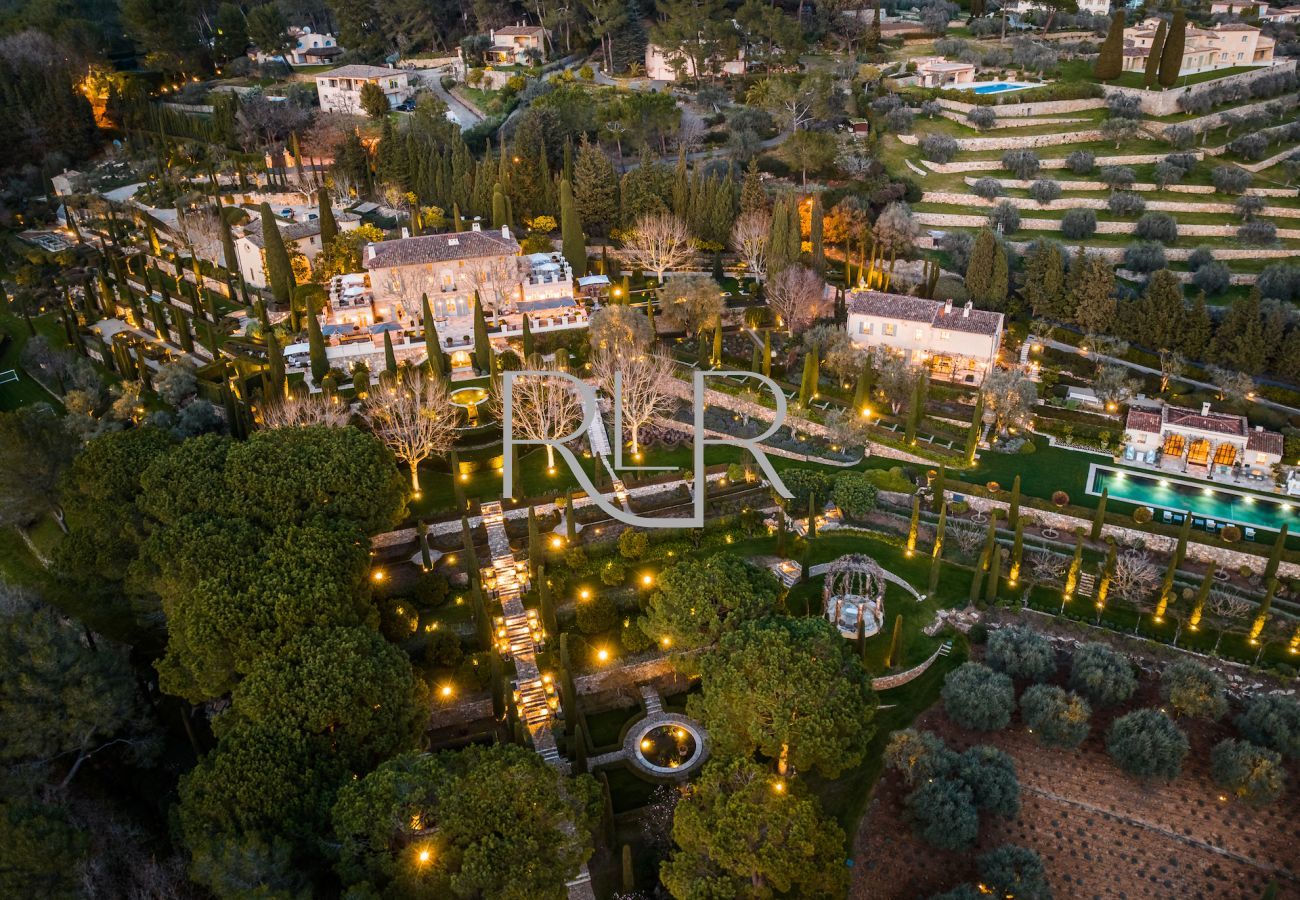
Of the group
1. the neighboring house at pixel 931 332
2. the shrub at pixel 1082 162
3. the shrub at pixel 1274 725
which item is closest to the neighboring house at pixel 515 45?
the shrub at pixel 1082 162

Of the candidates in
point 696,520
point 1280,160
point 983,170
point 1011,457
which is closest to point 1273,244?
point 1280,160

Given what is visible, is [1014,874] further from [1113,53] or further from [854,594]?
[1113,53]

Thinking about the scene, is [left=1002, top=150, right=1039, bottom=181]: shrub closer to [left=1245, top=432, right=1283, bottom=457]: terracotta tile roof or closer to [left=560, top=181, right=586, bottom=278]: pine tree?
[left=1245, top=432, right=1283, bottom=457]: terracotta tile roof

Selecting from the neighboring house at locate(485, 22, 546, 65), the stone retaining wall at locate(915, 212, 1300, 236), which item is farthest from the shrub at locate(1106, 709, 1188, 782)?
the neighboring house at locate(485, 22, 546, 65)

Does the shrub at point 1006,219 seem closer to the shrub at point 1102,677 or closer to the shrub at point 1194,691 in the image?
the shrub at point 1102,677

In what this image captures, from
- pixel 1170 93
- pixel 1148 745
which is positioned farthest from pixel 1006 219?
pixel 1148 745
